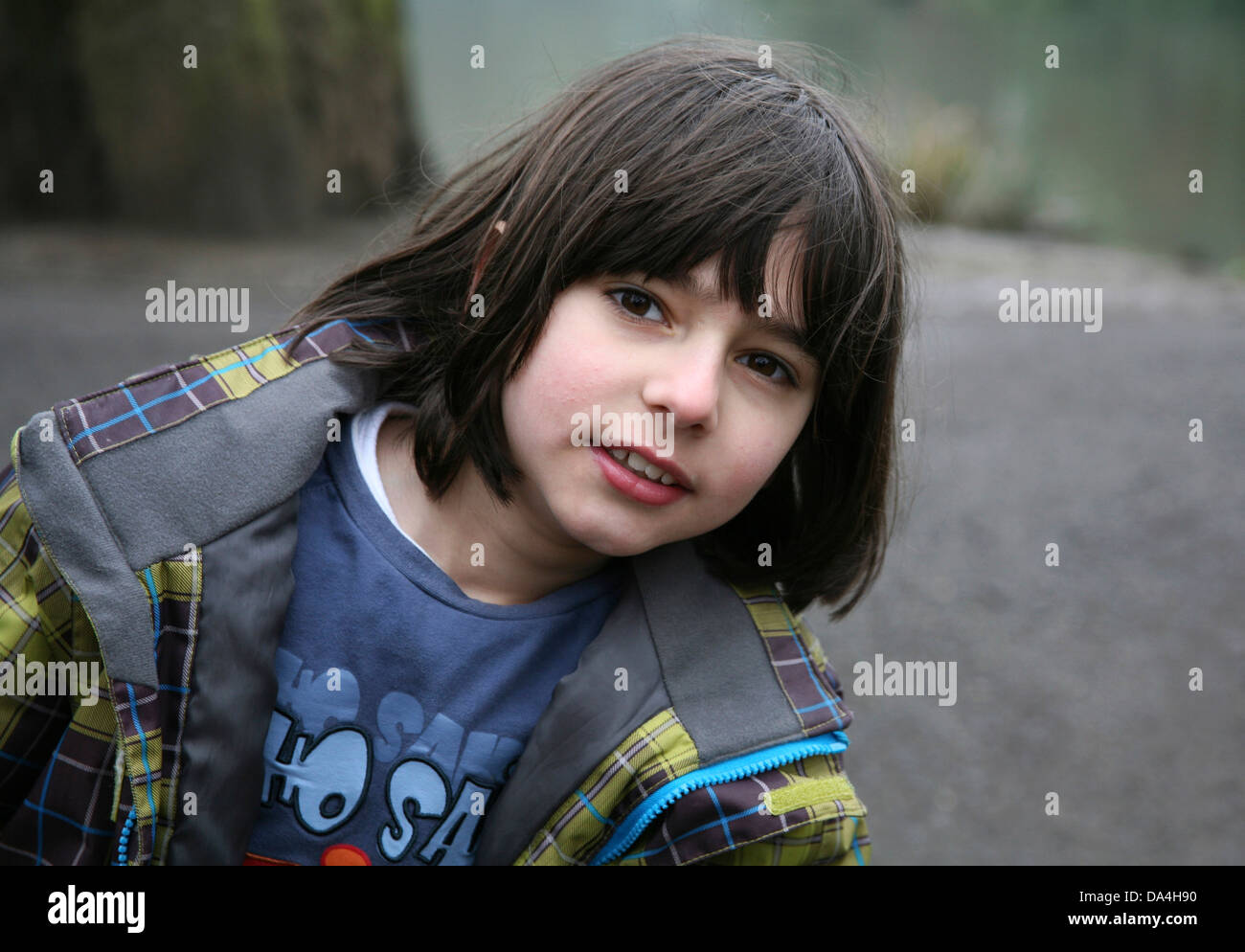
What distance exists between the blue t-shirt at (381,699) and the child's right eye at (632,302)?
0.40 m

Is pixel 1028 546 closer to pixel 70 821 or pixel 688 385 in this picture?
pixel 688 385

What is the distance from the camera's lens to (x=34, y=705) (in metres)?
1.32

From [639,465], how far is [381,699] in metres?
0.43

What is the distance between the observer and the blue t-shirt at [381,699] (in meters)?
1.40

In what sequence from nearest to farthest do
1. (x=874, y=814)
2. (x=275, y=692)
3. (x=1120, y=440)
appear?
(x=275, y=692) → (x=874, y=814) → (x=1120, y=440)

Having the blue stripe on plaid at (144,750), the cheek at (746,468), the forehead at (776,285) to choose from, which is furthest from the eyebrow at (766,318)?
the blue stripe on plaid at (144,750)

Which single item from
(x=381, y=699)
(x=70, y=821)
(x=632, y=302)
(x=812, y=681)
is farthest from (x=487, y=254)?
(x=70, y=821)

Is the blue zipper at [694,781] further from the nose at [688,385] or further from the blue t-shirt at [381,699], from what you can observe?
the nose at [688,385]

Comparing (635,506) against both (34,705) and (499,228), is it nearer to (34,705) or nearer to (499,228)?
(499,228)

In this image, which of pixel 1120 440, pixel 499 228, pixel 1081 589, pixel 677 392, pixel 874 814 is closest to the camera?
pixel 677 392

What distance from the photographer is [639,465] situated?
Answer: 131 cm

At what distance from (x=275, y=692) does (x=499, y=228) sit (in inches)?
24.6

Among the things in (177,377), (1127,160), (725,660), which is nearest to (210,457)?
(177,377)

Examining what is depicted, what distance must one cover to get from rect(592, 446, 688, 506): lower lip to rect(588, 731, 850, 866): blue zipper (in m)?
0.32
